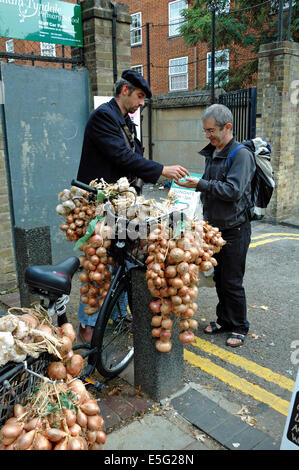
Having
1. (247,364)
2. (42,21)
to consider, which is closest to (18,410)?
(247,364)

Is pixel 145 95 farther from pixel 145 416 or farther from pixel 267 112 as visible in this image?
pixel 267 112

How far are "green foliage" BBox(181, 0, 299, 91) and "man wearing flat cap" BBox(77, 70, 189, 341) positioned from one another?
29.0ft

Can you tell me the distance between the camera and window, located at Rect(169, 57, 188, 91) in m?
19.0

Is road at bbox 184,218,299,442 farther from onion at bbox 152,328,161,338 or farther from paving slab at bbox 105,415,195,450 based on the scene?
onion at bbox 152,328,161,338

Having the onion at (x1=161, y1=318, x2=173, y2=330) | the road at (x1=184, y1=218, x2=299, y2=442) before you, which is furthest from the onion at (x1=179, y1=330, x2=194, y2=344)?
the road at (x1=184, y1=218, x2=299, y2=442)

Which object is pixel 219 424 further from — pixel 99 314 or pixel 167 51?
pixel 167 51

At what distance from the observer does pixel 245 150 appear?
3.62 m

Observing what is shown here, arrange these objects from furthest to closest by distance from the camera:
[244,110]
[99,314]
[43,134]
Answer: [244,110]
[43,134]
[99,314]

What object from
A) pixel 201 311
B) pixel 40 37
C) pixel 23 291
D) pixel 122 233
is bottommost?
pixel 201 311

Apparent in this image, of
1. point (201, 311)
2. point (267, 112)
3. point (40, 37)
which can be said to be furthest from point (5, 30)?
point (267, 112)

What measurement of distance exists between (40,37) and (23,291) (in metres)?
3.12

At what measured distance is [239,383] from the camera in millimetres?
3320

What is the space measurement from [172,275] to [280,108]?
639 cm

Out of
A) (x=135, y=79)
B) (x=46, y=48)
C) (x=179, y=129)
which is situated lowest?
(x=179, y=129)
